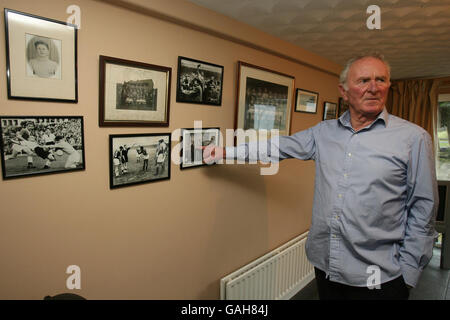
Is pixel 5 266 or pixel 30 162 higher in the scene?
pixel 30 162

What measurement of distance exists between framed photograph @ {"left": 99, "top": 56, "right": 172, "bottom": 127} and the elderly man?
2.96 feet

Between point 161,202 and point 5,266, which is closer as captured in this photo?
point 5,266

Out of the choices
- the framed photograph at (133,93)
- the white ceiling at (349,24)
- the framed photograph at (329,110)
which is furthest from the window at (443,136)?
the framed photograph at (133,93)

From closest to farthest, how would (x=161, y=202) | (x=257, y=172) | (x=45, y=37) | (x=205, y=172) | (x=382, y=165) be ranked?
(x=45, y=37) < (x=382, y=165) < (x=161, y=202) < (x=205, y=172) < (x=257, y=172)

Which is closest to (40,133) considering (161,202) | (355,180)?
(161,202)

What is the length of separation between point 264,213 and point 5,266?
171 cm

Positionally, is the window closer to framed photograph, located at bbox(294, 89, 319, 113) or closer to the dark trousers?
framed photograph, located at bbox(294, 89, 319, 113)

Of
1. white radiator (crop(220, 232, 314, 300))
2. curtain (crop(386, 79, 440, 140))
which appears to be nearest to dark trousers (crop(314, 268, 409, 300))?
white radiator (crop(220, 232, 314, 300))

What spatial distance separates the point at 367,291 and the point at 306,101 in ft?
5.87

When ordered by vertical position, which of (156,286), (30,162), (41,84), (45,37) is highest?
(45,37)

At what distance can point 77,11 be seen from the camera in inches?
43.5

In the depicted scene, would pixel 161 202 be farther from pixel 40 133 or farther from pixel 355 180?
pixel 355 180

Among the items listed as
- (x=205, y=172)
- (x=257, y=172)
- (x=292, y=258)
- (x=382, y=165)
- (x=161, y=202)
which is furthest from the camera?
(x=292, y=258)

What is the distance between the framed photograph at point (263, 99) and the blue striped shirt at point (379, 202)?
0.77 metres
